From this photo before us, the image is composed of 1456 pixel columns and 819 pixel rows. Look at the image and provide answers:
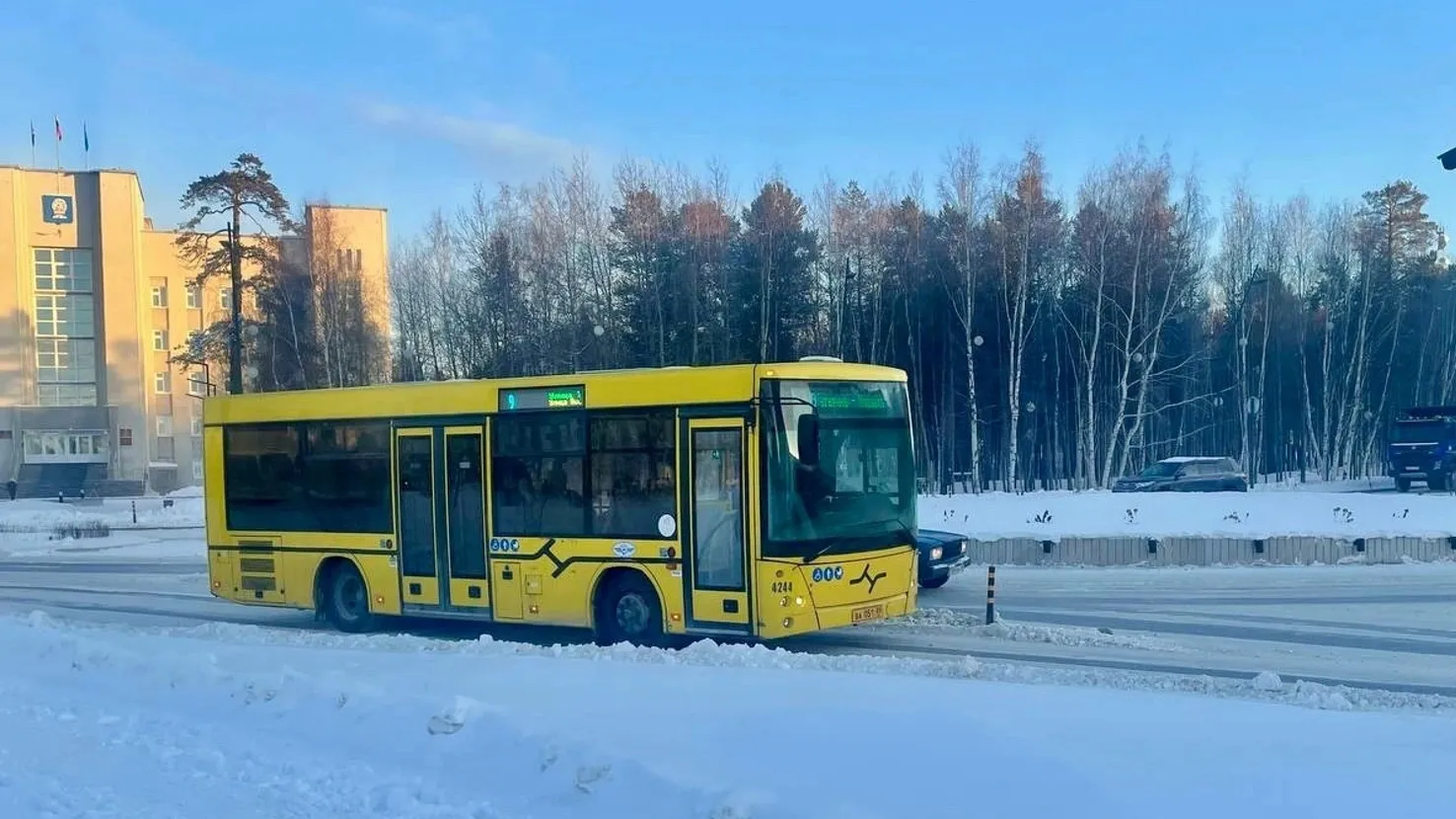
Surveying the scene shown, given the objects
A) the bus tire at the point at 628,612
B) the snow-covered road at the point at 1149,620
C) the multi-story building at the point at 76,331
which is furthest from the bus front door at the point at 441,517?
the multi-story building at the point at 76,331

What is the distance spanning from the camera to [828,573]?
11945 mm

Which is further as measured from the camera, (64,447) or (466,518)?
(64,447)

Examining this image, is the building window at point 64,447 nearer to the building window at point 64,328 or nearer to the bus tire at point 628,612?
the building window at point 64,328

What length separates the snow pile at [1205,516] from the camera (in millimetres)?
23953

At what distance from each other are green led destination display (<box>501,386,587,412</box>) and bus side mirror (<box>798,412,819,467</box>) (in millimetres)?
2758

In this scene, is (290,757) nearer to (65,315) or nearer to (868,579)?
(868,579)

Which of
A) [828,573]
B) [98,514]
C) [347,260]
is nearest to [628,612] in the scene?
[828,573]

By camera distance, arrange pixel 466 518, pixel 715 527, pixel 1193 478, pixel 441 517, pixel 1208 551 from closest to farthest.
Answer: pixel 715 527, pixel 466 518, pixel 441 517, pixel 1208 551, pixel 1193 478

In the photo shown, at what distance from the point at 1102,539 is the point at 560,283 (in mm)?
28223

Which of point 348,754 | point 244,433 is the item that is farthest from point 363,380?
point 348,754

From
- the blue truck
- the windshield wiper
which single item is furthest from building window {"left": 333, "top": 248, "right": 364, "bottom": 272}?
the windshield wiper

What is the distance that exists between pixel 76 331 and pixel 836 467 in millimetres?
71294

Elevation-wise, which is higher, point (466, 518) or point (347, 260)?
point (347, 260)

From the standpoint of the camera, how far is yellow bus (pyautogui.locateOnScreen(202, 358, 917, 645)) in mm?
11852
